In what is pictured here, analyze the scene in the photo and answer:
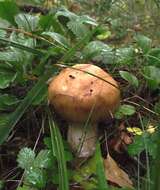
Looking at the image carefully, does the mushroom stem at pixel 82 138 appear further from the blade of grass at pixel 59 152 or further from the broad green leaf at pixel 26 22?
the broad green leaf at pixel 26 22

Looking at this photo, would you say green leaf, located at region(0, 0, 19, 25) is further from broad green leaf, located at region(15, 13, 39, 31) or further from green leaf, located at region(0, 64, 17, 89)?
green leaf, located at region(0, 64, 17, 89)

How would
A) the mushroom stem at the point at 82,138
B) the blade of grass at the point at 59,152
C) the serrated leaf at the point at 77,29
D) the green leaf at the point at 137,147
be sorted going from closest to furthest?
the blade of grass at the point at 59,152 → the green leaf at the point at 137,147 → the mushroom stem at the point at 82,138 → the serrated leaf at the point at 77,29

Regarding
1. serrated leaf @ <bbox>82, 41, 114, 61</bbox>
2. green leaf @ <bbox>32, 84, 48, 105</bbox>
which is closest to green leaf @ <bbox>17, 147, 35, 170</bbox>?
green leaf @ <bbox>32, 84, 48, 105</bbox>

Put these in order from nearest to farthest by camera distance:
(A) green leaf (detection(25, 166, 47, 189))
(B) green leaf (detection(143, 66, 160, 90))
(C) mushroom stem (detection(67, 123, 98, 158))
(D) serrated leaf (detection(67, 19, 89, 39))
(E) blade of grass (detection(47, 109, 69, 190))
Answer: (E) blade of grass (detection(47, 109, 69, 190)), (A) green leaf (detection(25, 166, 47, 189)), (C) mushroom stem (detection(67, 123, 98, 158)), (B) green leaf (detection(143, 66, 160, 90)), (D) serrated leaf (detection(67, 19, 89, 39))

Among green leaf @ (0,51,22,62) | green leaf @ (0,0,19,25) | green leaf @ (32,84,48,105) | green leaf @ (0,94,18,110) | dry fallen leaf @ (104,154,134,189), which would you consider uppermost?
green leaf @ (0,0,19,25)

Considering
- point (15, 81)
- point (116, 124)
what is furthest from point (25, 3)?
point (116, 124)

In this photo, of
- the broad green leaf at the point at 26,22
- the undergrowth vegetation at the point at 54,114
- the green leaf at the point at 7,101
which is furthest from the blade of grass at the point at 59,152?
the broad green leaf at the point at 26,22

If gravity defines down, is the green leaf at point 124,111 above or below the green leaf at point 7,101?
above

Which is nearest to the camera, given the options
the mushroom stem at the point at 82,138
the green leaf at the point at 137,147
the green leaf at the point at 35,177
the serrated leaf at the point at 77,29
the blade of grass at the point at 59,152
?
the blade of grass at the point at 59,152

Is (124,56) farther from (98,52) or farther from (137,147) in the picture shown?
(137,147)

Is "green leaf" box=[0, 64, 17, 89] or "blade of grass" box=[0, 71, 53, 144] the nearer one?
"blade of grass" box=[0, 71, 53, 144]
